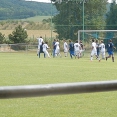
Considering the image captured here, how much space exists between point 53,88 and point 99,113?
5.79 m

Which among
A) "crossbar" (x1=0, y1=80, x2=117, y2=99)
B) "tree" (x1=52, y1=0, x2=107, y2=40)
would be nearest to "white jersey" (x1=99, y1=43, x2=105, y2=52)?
"tree" (x1=52, y1=0, x2=107, y2=40)

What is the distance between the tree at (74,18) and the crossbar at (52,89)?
1929 inches

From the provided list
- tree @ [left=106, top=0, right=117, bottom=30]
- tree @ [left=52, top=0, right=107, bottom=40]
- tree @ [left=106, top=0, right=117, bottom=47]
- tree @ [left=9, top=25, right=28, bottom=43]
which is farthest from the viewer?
tree @ [left=9, top=25, right=28, bottom=43]

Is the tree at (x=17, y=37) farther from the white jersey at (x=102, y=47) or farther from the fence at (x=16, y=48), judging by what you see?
the white jersey at (x=102, y=47)

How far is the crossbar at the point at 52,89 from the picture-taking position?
317 centimetres

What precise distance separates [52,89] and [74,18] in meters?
52.1

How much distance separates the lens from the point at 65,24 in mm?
57000

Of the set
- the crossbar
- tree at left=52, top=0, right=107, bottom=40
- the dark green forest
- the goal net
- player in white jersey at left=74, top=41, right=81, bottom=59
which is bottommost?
player in white jersey at left=74, top=41, right=81, bottom=59

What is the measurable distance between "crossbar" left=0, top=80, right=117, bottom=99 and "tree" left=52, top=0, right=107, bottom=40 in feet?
161

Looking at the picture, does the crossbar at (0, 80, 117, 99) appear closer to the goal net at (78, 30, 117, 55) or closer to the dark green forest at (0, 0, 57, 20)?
the goal net at (78, 30, 117, 55)

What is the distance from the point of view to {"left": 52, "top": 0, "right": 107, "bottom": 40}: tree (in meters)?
53.6

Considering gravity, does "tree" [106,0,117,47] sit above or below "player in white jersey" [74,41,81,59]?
above

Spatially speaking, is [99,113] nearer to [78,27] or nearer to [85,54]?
[85,54]

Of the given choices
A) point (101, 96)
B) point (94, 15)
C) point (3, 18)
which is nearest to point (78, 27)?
point (94, 15)
